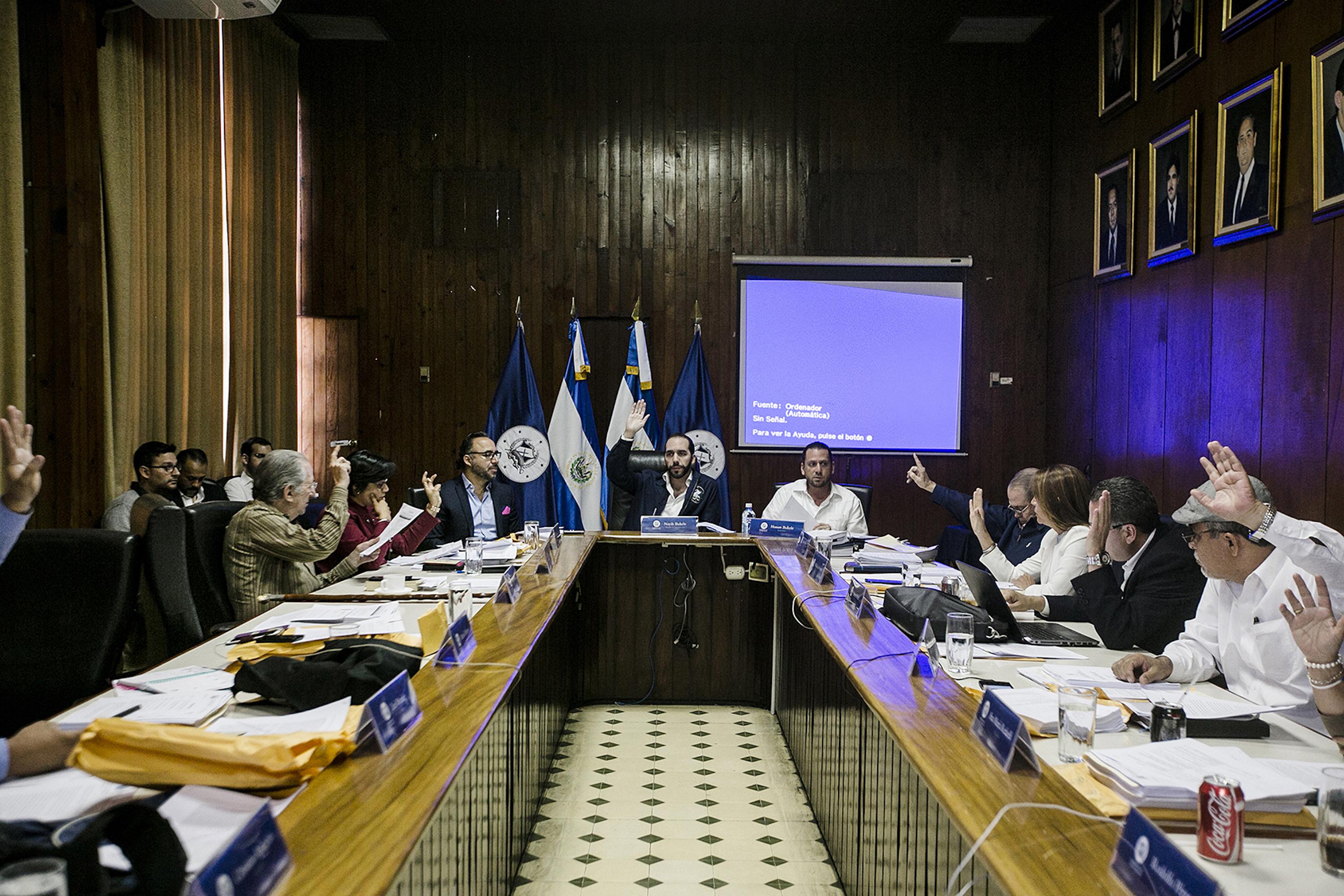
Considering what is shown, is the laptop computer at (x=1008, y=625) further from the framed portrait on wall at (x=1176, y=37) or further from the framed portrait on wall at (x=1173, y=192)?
the framed portrait on wall at (x=1176, y=37)

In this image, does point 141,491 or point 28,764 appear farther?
point 141,491

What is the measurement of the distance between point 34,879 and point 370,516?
11.1 ft

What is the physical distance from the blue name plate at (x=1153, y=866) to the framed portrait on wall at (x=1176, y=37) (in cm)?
497

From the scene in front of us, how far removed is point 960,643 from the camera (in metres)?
2.17

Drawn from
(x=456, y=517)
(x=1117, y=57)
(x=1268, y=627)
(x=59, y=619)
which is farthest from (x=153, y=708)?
(x=1117, y=57)

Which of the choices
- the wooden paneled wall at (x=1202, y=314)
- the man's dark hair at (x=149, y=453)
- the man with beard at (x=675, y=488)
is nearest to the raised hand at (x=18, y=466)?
the man's dark hair at (x=149, y=453)

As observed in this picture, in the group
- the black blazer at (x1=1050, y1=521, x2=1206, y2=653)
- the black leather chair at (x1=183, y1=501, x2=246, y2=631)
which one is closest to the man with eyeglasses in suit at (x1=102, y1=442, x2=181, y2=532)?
the black leather chair at (x1=183, y1=501, x2=246, y2=631)

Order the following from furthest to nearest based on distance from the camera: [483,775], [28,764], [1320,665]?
[483,775] → [1320,665] → [28,764]

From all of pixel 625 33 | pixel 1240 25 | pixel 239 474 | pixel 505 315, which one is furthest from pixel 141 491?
pixel 1240 25

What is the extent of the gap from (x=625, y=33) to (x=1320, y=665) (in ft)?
20.4

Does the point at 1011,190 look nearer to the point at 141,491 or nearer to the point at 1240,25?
the point at 1240,25

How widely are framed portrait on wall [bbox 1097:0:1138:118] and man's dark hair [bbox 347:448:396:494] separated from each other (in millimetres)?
4753

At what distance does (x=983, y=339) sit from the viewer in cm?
698

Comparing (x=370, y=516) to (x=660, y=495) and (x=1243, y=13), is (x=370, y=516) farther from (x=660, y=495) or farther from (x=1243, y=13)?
(x=1243, y=13)
